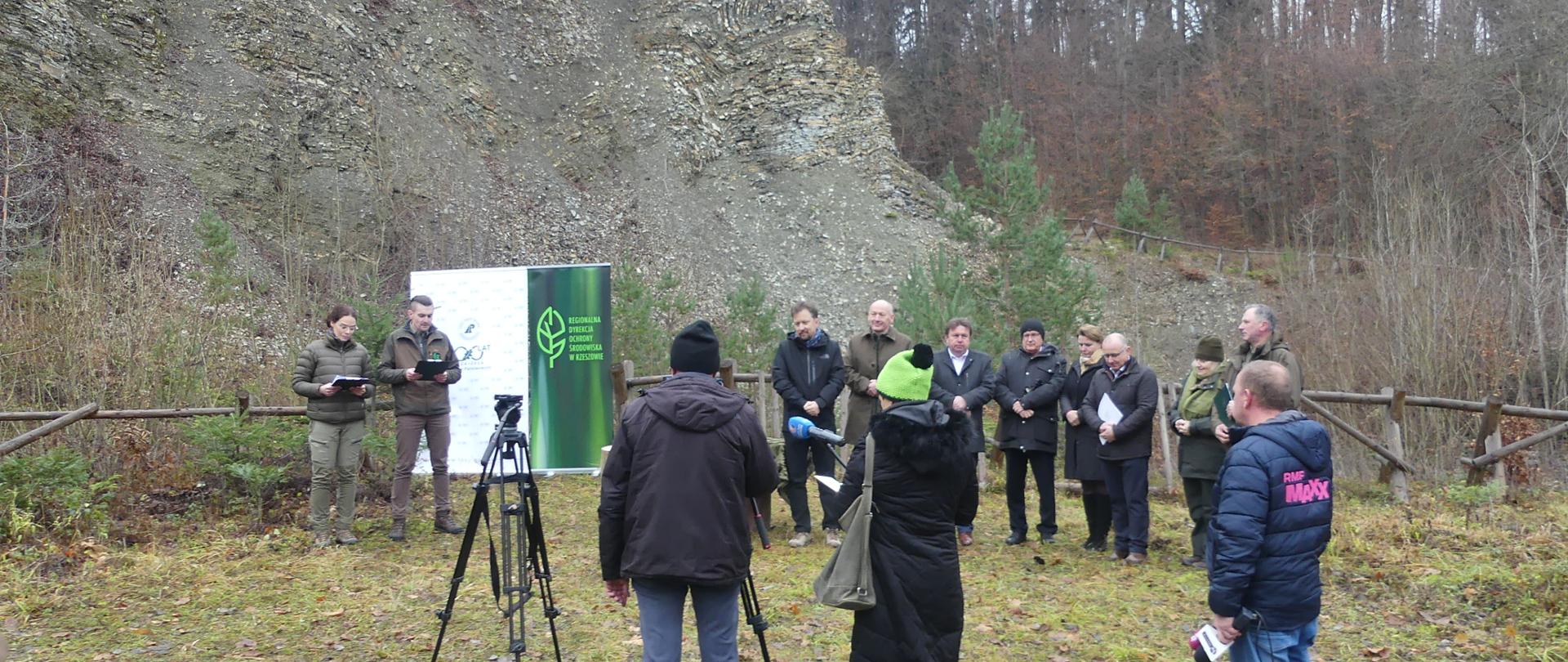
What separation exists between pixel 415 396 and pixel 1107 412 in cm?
530

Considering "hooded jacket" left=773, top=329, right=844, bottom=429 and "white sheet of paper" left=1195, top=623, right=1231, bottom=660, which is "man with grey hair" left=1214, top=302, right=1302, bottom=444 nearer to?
"hooded jacket" left=773, top=329, right=844, bottom=429

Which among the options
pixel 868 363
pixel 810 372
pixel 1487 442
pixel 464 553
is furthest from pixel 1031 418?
pixel 1487 442

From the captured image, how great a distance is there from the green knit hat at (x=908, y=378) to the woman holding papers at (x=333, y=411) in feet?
16.6

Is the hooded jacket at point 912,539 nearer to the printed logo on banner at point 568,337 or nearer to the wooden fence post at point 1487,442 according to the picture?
the printed logo on banner at point 568,337

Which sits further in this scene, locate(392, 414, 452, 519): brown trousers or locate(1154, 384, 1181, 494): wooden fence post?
locate(1154, 384, 1181, 494): wooden fence post

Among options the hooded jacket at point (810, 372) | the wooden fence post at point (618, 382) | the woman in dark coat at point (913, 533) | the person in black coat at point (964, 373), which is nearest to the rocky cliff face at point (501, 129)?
the wooden fence post at point (618, 382)

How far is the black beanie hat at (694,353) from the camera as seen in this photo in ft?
12.4

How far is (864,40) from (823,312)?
29594 mm

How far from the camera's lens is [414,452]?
26.6 feet

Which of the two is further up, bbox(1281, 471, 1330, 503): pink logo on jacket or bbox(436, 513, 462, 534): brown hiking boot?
bbox(1281, 471, 1330, 503): pink logo on jacket

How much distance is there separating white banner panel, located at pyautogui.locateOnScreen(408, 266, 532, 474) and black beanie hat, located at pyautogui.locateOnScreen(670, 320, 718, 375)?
7111mm

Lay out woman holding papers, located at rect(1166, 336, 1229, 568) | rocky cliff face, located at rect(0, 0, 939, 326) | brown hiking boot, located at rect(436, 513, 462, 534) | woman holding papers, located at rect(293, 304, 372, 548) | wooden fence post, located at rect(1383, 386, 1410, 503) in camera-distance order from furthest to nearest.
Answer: rocky cliff face, located at rect(0, 0, 939, 326) → wooden fence post, located at rect(1383, 386, 1410, 503) → brown hiking boot, located at rect(436, 513, 462, 534) → woman holding papers, located at rect(293, 304, 372, 548) → woman holding papers, located at rect(1166, 336, 1229, 568)

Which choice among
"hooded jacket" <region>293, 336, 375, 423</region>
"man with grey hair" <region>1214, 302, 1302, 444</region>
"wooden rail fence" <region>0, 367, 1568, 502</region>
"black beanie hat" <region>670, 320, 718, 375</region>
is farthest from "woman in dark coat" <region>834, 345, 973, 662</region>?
"wooden rail fence" <region>0, 367, 1568, 502</region>

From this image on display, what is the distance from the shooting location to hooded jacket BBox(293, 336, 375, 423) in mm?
7602
